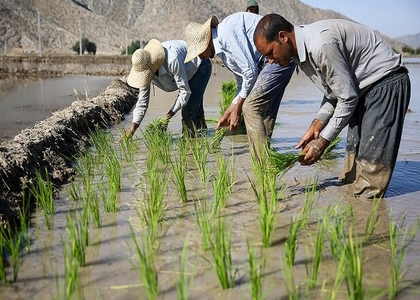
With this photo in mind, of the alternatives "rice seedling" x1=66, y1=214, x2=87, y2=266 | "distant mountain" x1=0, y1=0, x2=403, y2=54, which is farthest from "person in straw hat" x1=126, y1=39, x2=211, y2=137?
"distant mountain" x1=0, y1=0, x2=403, y2=54

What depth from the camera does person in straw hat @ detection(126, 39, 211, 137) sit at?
4836 millimetres

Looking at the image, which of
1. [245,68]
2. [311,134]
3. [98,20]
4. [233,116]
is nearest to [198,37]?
[245,68]

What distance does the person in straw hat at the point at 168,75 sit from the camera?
15.9 feet

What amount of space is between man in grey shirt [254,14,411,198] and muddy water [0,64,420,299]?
0.33 meters

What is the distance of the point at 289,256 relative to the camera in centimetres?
236

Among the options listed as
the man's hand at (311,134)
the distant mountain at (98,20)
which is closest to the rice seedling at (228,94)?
the man's hand at (311,134)

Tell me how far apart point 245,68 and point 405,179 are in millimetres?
1525

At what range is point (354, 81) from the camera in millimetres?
3398

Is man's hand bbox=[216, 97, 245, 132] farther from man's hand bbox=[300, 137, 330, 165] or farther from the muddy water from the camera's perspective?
man's hand bbox=[300, 137, 330, 165]

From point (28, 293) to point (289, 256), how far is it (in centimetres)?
114

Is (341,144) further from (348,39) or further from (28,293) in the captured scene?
(28,293)

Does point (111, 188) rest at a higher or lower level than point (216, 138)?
higher

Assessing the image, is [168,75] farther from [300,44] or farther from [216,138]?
[300,44]

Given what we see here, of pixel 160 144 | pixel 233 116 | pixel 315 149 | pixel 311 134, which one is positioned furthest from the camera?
pixel 160 144
